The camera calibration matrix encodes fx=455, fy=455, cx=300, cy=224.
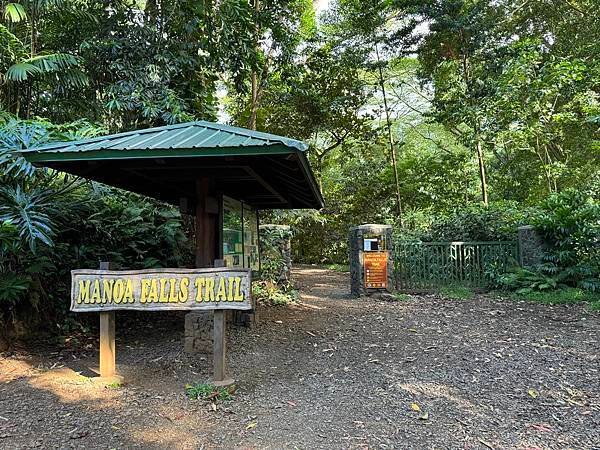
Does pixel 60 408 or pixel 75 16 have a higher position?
pixel 75 16

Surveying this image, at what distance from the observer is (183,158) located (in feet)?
14.3

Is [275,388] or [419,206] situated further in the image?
[419,206]

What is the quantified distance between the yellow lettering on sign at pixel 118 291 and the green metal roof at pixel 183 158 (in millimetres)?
1143

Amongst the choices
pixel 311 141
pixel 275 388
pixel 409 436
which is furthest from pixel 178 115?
pixel 311 141

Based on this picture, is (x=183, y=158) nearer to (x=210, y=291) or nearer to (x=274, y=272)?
(x=210, y=291)

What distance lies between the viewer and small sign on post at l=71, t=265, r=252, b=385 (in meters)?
4.07

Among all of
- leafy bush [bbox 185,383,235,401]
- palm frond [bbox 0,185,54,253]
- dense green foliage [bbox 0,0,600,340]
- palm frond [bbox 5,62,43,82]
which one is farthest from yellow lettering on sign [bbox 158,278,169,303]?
palm frond [bbox 5,62,43,82]

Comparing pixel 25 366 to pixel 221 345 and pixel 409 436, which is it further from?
pixel 409 436

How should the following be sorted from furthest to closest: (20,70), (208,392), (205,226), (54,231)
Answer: (20,70), (54,231), (205,226), (208,392)

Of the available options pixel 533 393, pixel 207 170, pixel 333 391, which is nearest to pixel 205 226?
pixel 207 170

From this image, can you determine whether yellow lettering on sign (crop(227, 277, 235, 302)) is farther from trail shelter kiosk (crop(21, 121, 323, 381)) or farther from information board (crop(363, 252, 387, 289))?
information board (crop(363, 252, 387, 289))

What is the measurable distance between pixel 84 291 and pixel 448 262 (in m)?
8.69

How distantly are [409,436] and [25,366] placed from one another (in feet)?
13.5

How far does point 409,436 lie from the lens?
327 centimetres
